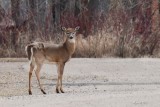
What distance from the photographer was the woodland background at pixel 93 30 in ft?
92.3

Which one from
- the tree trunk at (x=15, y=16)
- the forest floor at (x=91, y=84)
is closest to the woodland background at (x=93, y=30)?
the tree trunk at (x=15, y=16)

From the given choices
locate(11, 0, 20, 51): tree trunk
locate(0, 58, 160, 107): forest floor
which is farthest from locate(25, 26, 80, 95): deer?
locate(11, 0, 20, 51): tree trunk

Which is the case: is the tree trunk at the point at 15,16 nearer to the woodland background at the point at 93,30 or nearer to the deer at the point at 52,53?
the woodland background at the point at 93,30

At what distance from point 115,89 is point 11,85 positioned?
3445mm

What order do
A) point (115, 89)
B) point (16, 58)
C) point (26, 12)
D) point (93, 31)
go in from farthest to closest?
point (26, 12) < point (93, 31) < point (16, 58) < point (115, 89)

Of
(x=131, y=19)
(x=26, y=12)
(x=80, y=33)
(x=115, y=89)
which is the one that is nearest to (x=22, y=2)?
(x=26, y=12)

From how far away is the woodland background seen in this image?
92.3ft

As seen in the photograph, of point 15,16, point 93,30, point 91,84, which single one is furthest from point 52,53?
point 15,16

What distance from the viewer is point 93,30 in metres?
29.1

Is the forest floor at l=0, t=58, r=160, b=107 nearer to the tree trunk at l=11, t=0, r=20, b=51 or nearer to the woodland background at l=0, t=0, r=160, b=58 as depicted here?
the woodland background at l=0, t=0, r=160, b=58

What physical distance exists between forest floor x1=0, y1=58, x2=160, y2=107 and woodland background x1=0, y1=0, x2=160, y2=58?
183 centimetres

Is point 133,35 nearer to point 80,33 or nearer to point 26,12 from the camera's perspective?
point 80,33

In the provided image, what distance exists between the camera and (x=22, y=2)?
1265 inches

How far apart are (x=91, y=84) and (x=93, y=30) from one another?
10350 mm
